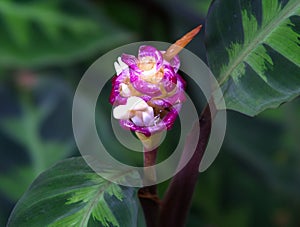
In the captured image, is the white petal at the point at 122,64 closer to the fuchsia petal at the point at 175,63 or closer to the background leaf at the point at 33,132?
the fuchsia petal at the point at 175,63

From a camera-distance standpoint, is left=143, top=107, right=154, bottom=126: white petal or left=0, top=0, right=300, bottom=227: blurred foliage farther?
left=0, top=0, right=300, bottom=227: blurred foliage

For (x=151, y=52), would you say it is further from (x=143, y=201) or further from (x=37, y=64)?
(x=37, y=64)

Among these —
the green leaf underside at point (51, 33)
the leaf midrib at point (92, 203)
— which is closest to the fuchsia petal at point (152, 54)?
the leaf midrib at point (92, 203)

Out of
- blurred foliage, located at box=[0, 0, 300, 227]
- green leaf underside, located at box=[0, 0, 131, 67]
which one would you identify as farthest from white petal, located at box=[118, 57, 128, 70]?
green leaf underside, located at box=[0, 0, 131, 67]

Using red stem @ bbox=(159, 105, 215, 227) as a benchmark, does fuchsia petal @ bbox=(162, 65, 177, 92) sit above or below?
above

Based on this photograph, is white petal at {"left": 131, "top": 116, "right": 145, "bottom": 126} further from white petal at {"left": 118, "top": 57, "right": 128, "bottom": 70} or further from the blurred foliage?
the blurred foliage

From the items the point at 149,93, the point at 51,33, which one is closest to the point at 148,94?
the point at 149,93

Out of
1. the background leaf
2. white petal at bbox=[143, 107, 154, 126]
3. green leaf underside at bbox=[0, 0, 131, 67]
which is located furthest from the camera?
green leaf underside at bbox=[0, 0, 131, 67]
